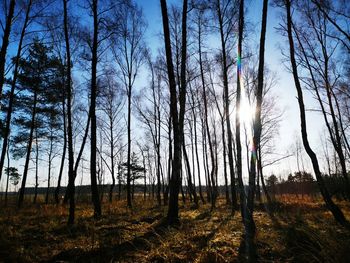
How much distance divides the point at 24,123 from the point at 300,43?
20.7m

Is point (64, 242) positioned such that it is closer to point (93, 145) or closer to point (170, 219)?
point (170, 219)

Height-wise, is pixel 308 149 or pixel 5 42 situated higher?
pixel 5 42

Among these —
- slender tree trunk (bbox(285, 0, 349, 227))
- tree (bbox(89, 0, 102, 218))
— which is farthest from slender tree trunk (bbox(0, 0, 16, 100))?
slender tree trunk (bbox(285, 0, 349, 227))

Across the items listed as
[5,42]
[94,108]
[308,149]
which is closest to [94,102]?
[94,108]

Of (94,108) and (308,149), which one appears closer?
(308,149)

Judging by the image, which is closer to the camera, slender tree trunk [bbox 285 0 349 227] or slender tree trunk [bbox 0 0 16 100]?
slender tree trunk [bbox 0 0 16 100]

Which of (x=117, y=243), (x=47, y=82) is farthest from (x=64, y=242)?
(x=47, y=82)

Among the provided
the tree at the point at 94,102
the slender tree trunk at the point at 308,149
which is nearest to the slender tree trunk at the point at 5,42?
the tree at the point at 94,102

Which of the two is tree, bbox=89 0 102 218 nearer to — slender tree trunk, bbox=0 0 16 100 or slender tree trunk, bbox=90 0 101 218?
slender tree trunk, bbox=90 0 101 218

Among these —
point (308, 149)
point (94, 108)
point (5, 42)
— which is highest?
point (5, 42)

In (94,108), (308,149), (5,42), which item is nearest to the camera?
(5,42)

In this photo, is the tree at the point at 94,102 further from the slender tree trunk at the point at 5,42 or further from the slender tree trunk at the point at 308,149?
the slender tree trunk at the point at 308,149

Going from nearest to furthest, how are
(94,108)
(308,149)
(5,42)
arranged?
(5,42)
(308,149)
(94,108)

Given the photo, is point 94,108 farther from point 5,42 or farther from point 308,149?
point 308,149
